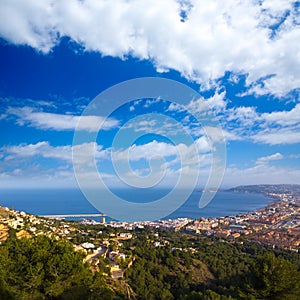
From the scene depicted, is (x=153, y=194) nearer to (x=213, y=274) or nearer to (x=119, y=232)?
(x=119, y=232)

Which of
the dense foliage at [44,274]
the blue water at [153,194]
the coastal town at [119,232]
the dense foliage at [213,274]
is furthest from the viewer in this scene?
the blue water at [153,194]

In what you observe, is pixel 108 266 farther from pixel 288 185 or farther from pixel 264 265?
pixel 288 185

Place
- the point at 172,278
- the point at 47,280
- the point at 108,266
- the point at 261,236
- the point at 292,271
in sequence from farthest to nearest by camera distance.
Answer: the point at 261,236 → the point at 172,278 → the point at 108,266 → the point at 292,271 → the point at 47,280

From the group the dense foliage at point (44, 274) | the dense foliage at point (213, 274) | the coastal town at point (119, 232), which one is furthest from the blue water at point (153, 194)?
the dense foliage at point (44, 274)

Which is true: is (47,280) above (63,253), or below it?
below

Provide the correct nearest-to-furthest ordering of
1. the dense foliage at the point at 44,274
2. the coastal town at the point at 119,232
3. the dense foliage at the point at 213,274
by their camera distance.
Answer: the dense foliage at the point at 44,274 → the dense foliage at the point at 213,274 → the coastal town at the point at 119,232

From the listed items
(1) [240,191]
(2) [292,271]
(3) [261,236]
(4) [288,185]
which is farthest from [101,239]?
(1) [240,191]

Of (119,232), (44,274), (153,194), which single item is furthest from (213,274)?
(153,194)

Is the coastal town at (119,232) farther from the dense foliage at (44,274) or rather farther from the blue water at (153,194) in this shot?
the blue water at (153,194)

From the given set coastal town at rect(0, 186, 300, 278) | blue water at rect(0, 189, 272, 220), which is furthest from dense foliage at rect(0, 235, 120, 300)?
blue water at rect(0, 189, 272, 220)
